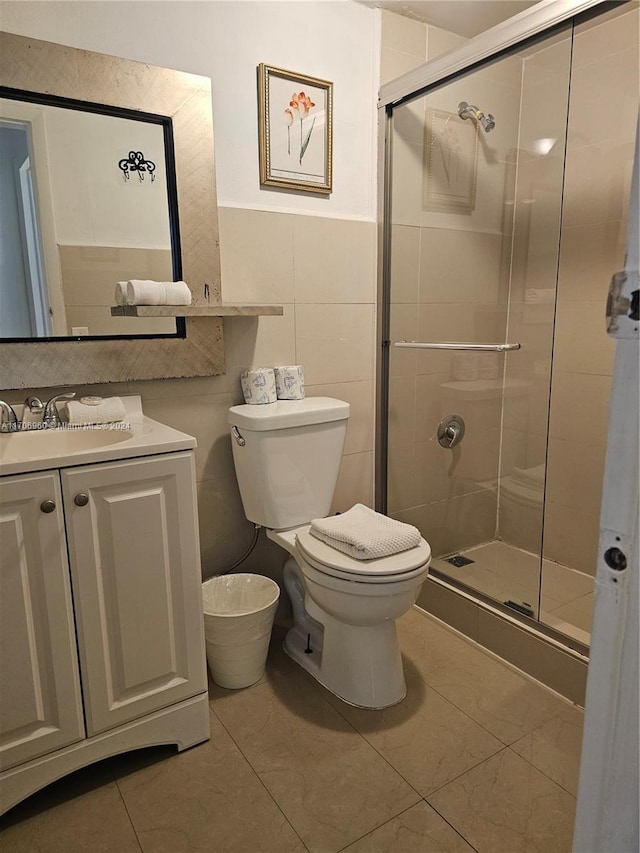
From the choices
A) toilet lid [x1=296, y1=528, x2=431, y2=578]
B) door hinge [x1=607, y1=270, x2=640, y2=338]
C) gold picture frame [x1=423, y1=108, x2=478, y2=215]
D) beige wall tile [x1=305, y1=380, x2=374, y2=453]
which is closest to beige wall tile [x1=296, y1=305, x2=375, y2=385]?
beige wall tile [x1=305, y1=380, x2=374, y2=453]

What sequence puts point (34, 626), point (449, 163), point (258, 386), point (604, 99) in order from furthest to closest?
point (449, 163) → point (604, 99) → point (258, 386) → point (34, 626)

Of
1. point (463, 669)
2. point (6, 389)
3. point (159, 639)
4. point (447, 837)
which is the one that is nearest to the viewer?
point (447, 837)

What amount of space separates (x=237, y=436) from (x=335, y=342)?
0.58 metres

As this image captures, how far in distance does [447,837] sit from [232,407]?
132cm

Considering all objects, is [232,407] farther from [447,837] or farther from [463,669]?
[447,837]

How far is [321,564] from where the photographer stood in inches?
64.2

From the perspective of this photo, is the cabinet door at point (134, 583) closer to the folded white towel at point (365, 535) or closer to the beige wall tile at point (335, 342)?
the folded white towel at point (365, 535)

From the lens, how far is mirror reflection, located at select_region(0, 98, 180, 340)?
5.04 feet

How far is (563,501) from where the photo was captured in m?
2.40

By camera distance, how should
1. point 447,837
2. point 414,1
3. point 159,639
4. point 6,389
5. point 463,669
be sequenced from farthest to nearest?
point 414,1
point 463,669
point 6,389
point 159,639
point 447,837

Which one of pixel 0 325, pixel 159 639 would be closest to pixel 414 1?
pixel 0 325

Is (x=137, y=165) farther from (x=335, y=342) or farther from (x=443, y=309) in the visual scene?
(x=443, y=309)

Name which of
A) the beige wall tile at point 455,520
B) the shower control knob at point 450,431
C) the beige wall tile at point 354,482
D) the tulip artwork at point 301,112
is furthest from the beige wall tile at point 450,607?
the tulip artwork at point 301,112

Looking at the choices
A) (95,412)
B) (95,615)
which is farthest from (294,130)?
(95,615)
